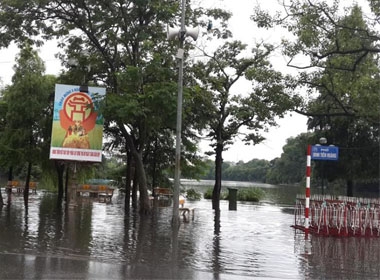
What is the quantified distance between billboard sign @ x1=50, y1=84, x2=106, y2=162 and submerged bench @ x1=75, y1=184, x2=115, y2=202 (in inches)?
483

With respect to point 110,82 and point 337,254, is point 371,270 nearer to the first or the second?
point 337,254

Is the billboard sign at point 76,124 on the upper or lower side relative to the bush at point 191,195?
upper

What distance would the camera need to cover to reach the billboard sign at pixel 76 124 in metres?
19.2

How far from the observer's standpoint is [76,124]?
63.6 ft

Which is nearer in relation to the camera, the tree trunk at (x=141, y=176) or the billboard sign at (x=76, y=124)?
the billboard sign at (x=76, y=124)

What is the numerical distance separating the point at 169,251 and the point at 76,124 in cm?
921

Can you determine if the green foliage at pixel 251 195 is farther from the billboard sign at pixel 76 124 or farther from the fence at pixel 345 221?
the fence at pixel 345 221

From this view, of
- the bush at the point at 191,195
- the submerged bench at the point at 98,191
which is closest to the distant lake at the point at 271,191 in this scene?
the bush at the point at 191,195

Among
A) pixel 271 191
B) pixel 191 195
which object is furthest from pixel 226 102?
pixel 271 191

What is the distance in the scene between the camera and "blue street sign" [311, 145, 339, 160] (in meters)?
16.3

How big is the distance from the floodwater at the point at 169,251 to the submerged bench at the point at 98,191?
14100mm

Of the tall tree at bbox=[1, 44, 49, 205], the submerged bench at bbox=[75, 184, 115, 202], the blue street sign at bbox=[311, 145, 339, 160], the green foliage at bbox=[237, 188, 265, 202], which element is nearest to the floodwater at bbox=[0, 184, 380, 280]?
the blue street sign at bbox=[311, 145, 339, 160]

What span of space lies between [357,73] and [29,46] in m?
14.3

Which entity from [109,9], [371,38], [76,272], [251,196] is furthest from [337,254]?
[251,196]
